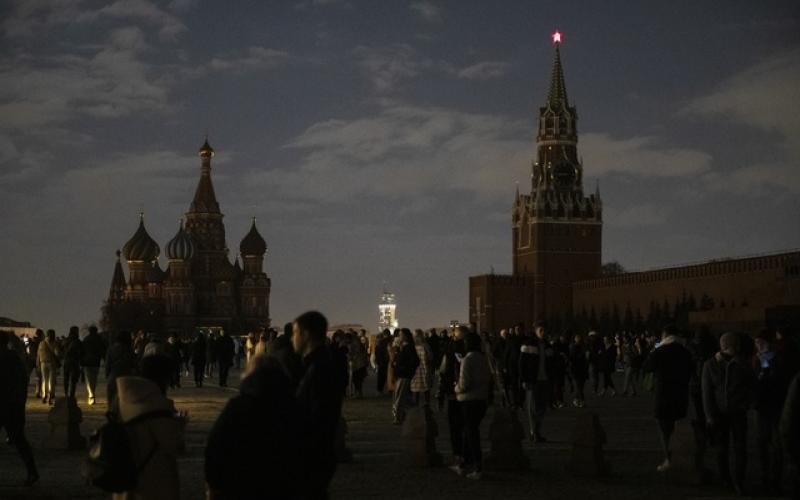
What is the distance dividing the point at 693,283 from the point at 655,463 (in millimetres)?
70188

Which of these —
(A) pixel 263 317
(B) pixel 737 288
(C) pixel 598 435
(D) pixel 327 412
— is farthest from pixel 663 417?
(A) pixel 263 317

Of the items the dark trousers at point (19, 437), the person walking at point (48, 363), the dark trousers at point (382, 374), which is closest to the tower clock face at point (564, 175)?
the dark trousers at point (382, 374)

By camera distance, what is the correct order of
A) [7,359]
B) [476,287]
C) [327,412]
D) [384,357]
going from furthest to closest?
[476,287]
[384,357]
[7,359]
[327,412]

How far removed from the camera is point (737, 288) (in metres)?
73.4

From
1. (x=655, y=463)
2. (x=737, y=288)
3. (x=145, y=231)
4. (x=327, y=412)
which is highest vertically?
(x=145, y=231)

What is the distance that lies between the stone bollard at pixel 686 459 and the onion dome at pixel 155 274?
96.1 metres

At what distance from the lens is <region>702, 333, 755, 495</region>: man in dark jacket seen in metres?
9.88

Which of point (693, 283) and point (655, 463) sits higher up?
point (693, 283)

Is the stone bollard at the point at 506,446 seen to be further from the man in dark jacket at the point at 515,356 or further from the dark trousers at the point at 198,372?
the dark trousers at the point at 198,372

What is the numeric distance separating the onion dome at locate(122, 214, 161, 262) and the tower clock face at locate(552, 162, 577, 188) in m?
42.3

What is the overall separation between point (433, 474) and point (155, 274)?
96.4 metres

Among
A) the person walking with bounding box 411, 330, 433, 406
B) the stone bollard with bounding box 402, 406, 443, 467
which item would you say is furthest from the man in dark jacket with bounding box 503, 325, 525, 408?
the stone bollard with bounding box 402, 406, 443, 467

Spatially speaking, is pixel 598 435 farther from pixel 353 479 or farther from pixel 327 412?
pixel 327 412

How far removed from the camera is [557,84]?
404 ft
